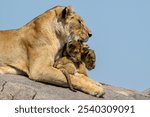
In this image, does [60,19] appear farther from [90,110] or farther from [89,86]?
[90,110]

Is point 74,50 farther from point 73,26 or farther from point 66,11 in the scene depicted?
point 66,11

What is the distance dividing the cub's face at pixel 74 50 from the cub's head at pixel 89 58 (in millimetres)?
228

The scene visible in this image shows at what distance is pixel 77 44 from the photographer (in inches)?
408

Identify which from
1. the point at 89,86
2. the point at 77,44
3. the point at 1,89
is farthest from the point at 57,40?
the point at 1,89

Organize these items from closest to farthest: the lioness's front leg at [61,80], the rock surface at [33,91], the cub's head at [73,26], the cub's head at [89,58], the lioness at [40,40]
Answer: the rock surface at [33,91] → the lioness's front leg at [61,80] → the lioness at [40,40] → the cub's head at [73,26] → the cub's head at [89,58]

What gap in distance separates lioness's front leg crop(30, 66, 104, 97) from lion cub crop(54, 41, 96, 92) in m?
0.21

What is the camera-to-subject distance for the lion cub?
1018 centimetres

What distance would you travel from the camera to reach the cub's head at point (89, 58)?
10.7 m

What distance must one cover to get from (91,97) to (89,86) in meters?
0.22

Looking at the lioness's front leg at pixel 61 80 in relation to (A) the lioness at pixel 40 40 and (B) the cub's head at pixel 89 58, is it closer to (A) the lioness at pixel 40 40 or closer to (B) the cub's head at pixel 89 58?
(A) the lioness at pixel 40 40

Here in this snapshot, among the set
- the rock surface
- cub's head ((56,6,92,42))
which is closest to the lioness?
cub's head ((56,6,92,42))

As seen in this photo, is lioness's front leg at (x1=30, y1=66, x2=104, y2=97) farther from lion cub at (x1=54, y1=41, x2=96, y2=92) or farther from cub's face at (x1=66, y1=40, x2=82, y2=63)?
cub's face at (x1=66, y1=40, x2=82, y2=63)

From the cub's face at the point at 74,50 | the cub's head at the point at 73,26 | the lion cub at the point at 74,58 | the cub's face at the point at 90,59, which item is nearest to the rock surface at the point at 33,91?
the lion cub at the point at 74,58

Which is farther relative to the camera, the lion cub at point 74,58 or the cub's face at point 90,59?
the cub's face at point 90,59
